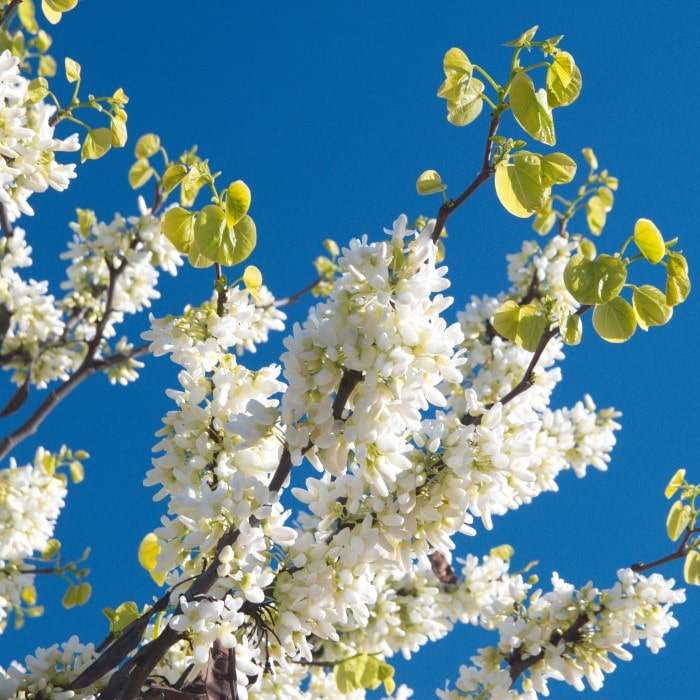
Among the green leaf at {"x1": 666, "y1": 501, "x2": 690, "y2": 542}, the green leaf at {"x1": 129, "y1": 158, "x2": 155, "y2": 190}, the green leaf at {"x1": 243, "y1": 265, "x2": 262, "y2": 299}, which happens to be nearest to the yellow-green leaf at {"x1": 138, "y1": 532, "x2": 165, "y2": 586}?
the green leaf at {"x1": 243, "y1": 265, "x2": 262, "y2": 299}

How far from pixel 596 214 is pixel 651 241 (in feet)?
9.43

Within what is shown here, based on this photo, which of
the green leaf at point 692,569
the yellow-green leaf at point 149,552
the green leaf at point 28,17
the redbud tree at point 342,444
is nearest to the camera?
the redbud tree at point 342,444

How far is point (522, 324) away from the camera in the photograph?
85.0 inches

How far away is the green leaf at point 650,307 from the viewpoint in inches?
76.6

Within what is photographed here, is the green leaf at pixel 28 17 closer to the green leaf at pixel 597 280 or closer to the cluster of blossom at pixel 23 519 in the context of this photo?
the cluster of blossom at pixel 23 519

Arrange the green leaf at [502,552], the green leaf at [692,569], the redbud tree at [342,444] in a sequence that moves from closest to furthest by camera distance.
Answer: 1. the redbud tree at [342,444]
2. the green leaf at [692,569]
3. the green leaf at [502,552]

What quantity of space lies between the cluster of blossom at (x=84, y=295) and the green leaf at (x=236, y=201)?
9.71 ft

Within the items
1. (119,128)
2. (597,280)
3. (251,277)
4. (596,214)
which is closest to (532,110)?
(597,280)

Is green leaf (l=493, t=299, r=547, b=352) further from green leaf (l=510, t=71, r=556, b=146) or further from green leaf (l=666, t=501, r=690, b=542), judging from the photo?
green leaf (l=666, t=501, r=690, b=542)

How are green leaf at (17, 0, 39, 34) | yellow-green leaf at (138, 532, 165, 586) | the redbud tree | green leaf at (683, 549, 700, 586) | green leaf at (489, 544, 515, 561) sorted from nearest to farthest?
1. the redbud tree
2. green leaf at (683, 549, 700, 586)
3. yellow-green leaf at (138, 532, 165, 586)
4. green leaf at (489, 544, 515, 561)
5. green leaf at (17, 0, 39, 34)

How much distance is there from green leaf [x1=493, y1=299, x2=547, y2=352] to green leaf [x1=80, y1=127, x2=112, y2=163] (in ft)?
4.85

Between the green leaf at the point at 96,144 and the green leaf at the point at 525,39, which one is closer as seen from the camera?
the green leaf at the point at 525,39

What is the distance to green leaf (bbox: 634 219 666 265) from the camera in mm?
1927

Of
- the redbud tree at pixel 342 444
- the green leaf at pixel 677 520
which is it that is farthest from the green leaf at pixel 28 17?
the green leaf at pixel 677 520
